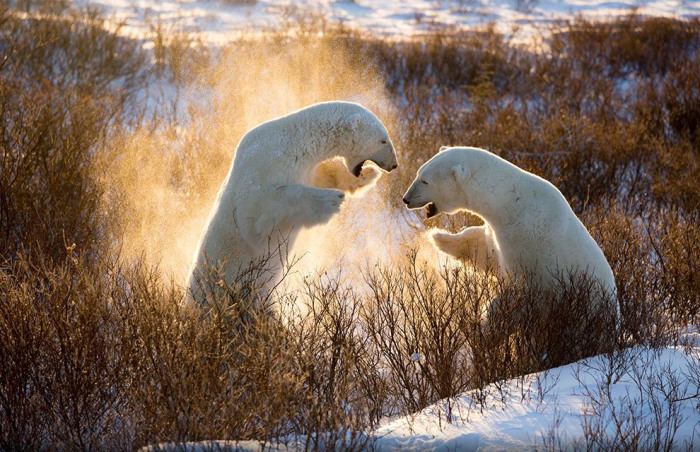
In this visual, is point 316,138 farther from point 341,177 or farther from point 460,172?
point 460,172

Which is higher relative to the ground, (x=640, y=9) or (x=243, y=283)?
(x=640, y=9)

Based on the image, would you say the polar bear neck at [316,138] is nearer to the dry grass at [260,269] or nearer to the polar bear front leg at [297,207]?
the polar bear front leg at [297,207]

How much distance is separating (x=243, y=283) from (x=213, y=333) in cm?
73

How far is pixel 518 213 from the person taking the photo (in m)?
4.07

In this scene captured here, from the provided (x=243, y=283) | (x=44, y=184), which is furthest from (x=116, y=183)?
(x=243, y=283)

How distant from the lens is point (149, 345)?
3014 millimetres

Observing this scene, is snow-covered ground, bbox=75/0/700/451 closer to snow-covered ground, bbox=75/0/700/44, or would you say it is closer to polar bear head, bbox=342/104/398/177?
polar bear head, bbox=342/104/398/177

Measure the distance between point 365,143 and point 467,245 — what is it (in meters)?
0.98

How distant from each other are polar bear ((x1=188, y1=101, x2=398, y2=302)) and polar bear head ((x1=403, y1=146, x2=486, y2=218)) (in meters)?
0.22

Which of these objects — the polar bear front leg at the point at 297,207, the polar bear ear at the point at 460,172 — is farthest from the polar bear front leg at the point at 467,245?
the polar bear front leg at the point at 297,207

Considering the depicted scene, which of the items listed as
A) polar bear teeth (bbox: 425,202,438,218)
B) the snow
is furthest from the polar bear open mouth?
the snow

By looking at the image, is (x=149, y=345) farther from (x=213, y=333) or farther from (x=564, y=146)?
(x=564, y=146)

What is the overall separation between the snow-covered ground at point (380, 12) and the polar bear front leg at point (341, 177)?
31.1 feet

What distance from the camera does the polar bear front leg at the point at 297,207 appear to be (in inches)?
148
